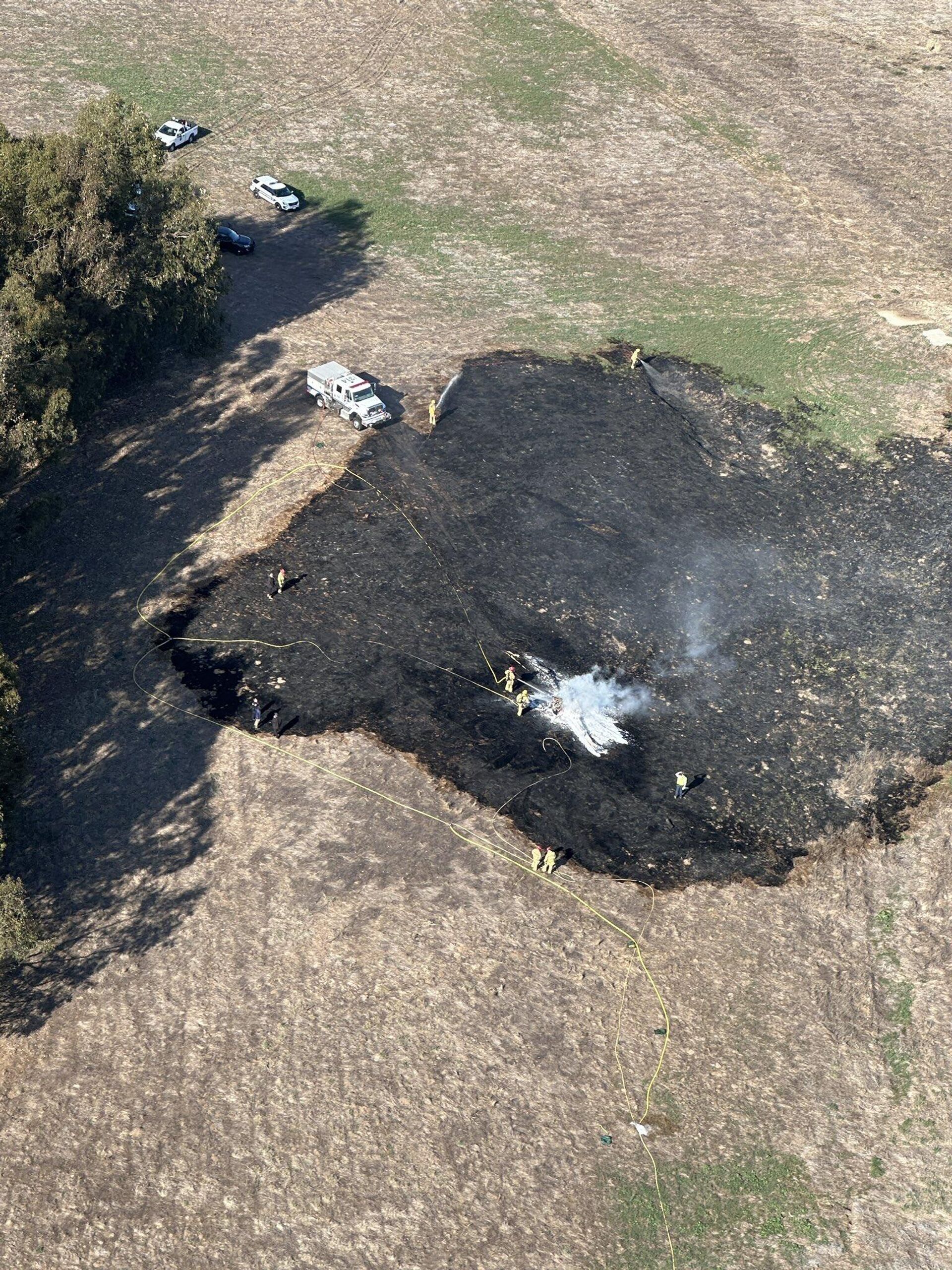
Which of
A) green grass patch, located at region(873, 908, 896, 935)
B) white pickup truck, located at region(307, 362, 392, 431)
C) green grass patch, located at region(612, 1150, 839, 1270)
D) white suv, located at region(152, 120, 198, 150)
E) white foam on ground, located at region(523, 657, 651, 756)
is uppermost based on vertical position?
white suv, located at region(152, 120, 198, 150)

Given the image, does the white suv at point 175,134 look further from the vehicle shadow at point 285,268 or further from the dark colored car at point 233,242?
the dark colored car at point 233,242

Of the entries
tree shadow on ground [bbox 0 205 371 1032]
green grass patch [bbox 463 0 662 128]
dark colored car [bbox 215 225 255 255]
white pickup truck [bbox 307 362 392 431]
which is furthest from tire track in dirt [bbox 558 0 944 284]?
dark colored car [bbox 215 225 255 255]

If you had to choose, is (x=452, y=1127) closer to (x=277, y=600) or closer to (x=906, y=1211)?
(x=906, y=1211)

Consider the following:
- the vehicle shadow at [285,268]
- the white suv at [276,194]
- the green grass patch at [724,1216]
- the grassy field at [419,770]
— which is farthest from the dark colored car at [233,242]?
the green grass patch at [724,1216]

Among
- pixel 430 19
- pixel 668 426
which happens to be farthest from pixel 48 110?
pixel 668 426

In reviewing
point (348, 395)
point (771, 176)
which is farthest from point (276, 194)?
point (771, 176)

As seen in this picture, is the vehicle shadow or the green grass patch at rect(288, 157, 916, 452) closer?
the green grass patch at rect(288, 157, 916, 452)

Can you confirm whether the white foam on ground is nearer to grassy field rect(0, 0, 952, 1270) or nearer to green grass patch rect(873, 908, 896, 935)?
grassy field rect(0, 0, 952, 1270)

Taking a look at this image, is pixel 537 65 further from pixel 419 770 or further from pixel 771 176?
pixel 419 770
